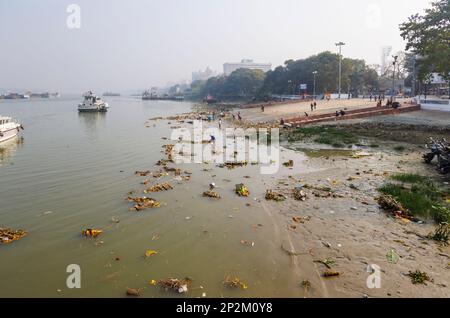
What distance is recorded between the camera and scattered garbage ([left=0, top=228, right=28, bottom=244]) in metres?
11.0

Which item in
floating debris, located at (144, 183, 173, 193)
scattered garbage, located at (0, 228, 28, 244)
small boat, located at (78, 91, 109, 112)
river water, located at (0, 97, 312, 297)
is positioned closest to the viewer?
river water, located at (0, 97, 312, 297)

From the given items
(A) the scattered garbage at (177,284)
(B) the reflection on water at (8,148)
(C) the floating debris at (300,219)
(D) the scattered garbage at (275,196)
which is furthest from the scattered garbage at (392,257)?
(B) the reflection on water at (8,148)

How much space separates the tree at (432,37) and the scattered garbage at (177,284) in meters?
30.0

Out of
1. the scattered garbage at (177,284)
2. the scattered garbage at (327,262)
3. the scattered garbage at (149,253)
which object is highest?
the scattered garbage at (327,262)

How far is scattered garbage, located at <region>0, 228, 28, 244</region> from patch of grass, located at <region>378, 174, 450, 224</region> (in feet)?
44.3

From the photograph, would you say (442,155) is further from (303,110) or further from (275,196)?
(303,110)

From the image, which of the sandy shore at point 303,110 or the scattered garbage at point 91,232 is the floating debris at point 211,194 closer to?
the scattered garbage at point 91,232

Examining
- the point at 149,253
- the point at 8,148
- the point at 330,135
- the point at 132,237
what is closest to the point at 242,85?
the point at 330,135

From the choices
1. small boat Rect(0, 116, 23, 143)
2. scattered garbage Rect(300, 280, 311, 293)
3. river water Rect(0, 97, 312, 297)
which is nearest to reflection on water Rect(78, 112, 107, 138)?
small boat Rect(0, 116, 23, 143)

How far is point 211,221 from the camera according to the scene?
489 inches

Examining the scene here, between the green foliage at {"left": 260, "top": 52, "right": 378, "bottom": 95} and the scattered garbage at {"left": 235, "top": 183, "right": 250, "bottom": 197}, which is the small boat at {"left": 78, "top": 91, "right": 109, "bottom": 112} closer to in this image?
the green foliage at {"left": 260, "top": 52, "right": 378, "bottom": 95}

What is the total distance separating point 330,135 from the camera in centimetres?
3247

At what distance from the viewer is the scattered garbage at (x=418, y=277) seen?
797 cm

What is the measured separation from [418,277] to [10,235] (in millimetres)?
12054
